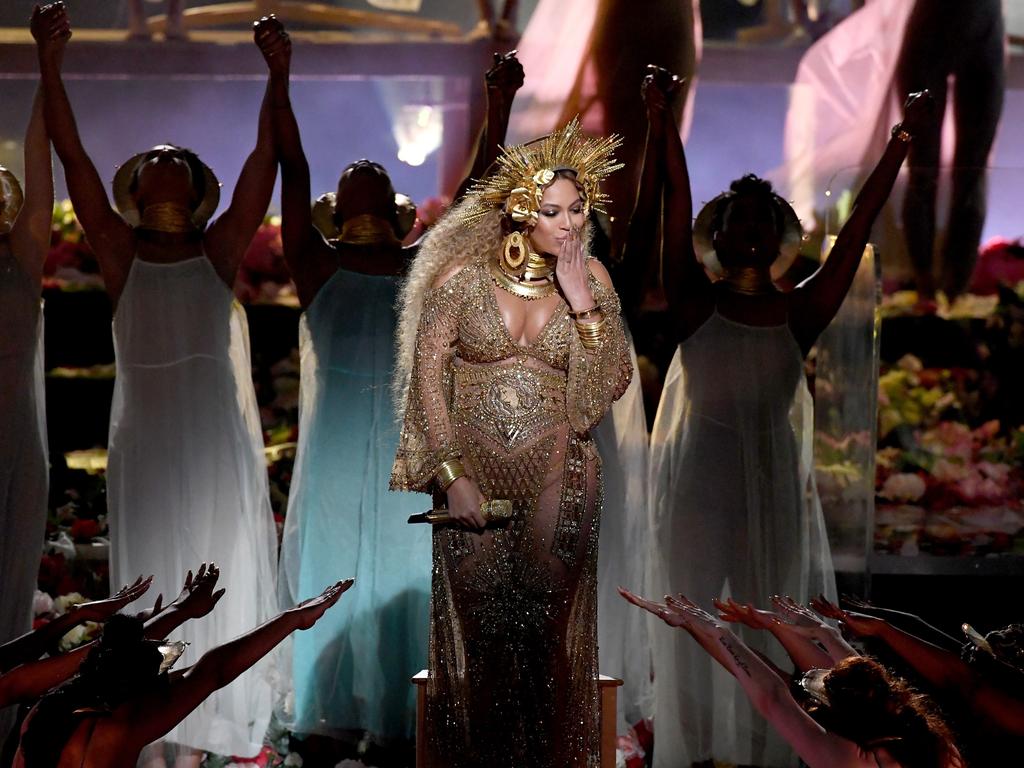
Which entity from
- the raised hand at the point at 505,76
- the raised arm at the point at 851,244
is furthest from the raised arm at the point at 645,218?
the raised arm at the point at 851,244

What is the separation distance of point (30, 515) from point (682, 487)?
82.9 inches

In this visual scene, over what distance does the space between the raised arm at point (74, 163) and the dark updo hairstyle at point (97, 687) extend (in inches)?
72.5

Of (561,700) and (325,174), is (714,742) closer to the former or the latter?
(561,700)

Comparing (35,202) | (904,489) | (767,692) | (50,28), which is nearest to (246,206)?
(35,202)

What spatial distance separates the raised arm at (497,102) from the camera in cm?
488

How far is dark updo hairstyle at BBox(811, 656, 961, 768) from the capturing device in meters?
3.07

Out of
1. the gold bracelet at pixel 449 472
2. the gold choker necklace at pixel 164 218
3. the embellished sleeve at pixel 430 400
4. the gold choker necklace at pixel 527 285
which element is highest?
the gold choker necklace at pixel 164 218

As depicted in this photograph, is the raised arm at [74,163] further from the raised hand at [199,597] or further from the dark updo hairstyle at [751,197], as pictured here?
the dark updo hairstyle at [751,197]

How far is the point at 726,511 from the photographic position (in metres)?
4.88

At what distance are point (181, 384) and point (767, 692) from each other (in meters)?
2.33

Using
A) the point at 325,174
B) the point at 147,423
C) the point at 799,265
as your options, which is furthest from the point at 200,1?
the point at 799,265

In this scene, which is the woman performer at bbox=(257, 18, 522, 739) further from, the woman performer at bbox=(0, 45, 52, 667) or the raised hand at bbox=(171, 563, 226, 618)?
the raised hand at bbox=(171, 563, 226, 618)

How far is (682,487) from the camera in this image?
492 centimetres

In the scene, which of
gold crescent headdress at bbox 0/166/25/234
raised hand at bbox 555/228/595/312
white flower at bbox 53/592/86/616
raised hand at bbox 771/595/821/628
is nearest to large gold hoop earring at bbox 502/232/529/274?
raised hand at bbox 555/228/595/312
